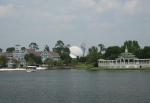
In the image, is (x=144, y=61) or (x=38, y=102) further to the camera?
(x=144, y=61)

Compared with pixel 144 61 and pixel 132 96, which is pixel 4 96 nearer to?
pixel 132 96

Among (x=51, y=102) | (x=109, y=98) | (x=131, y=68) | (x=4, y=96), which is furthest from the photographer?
(x=131, y=68)

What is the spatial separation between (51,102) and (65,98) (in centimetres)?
467

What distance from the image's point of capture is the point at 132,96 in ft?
191

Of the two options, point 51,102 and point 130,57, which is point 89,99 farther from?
point 130,57

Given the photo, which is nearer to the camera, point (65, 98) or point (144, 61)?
point (65, 98)

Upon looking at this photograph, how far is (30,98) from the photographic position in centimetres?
5703

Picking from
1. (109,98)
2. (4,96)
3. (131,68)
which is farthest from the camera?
(131,68)

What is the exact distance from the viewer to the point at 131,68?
191m

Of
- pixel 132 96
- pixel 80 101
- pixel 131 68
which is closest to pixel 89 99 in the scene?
pixel 80 101

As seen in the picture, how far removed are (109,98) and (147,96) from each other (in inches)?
208

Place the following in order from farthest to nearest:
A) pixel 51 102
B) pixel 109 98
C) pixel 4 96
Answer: pixel 4 96
pixel 109 98
pixel 51 102

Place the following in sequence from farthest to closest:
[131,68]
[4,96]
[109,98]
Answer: [131,68]
[4,96]
[109,98]

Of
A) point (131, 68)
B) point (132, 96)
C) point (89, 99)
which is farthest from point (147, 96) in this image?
point (131, 68)
